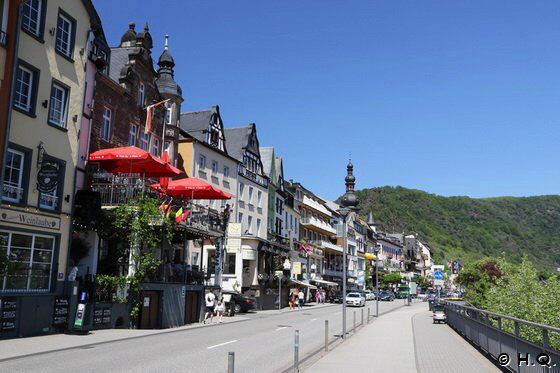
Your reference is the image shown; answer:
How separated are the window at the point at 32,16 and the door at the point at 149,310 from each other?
11.4m

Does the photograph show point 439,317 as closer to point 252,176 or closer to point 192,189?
point 192,189

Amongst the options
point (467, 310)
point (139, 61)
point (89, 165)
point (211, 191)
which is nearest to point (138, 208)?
point (89, 165)

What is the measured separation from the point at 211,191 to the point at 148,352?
532 inches

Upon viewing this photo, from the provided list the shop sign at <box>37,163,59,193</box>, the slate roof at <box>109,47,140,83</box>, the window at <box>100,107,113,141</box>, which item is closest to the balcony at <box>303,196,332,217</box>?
the slate roof at <box>109,47,140,83</box>

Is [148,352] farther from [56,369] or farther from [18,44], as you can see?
[18,44]

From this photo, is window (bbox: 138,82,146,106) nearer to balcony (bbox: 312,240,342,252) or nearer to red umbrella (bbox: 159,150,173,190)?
red umbrella (bbox: 159,150,173,190)

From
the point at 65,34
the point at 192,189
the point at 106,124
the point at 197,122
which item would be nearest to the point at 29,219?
the point at 65,34

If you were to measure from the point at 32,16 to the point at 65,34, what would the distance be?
81.4 inches

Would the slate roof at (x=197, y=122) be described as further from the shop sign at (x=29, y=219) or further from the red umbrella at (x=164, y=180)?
the shop sign at (x=29, y=219)

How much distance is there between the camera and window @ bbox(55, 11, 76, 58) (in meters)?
22.0

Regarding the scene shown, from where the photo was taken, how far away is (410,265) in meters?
140

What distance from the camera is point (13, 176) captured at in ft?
64.5

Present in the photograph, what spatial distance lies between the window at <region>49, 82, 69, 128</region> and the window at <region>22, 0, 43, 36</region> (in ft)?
7.09

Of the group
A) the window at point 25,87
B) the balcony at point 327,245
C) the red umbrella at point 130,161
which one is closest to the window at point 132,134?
the red umbrella at point 130,161
